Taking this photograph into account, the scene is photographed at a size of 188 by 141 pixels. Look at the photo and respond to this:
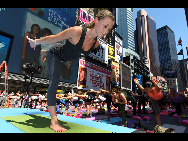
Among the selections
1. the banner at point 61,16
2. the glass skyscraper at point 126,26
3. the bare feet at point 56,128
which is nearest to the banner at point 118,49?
the banner at point 61,16

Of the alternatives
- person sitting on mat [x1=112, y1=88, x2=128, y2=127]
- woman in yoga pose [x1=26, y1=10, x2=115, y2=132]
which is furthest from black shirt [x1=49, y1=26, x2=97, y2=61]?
person sitting on mat [x1=112, y1=88, x2=128, y2=127]

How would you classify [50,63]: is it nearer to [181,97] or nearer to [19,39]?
[181,97]

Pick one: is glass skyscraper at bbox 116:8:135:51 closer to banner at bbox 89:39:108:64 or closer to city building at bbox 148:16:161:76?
city building at bbox 148:16:161:76

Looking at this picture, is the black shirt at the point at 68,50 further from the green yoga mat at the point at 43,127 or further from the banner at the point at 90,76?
the banner at the point at 90,76

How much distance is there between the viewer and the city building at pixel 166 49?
311 feet

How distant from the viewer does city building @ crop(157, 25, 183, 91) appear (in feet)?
311

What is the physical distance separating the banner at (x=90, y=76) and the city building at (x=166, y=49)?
89268 mm

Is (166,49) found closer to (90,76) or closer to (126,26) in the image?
(126,26)

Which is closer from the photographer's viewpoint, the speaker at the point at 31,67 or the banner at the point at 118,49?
the speaker at the point at 31,67

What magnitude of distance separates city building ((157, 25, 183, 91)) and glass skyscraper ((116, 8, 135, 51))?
25.6 metres

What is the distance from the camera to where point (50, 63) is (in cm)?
Answer: 174

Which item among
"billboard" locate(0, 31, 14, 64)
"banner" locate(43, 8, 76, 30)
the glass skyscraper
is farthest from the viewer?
the glass skyscraper
